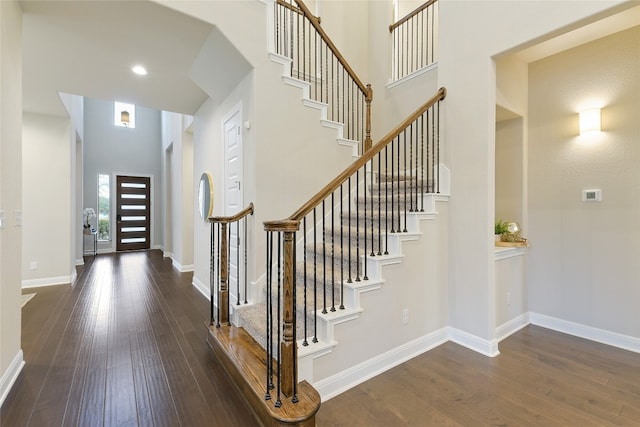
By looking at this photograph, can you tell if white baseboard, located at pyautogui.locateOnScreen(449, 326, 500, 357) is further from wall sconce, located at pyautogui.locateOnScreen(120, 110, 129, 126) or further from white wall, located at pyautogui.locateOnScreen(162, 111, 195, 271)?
wall sconce, located at pyautogui.locateOnScreen(120, 110, 129, 126)

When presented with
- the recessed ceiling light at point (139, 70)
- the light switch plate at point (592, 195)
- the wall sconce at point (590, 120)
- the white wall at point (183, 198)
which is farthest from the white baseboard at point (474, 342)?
the white wall at point (183, 198)

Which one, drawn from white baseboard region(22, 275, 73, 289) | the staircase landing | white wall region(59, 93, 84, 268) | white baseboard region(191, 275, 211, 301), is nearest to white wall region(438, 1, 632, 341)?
the staircase landing

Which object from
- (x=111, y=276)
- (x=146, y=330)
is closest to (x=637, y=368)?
(x=146, y=330)

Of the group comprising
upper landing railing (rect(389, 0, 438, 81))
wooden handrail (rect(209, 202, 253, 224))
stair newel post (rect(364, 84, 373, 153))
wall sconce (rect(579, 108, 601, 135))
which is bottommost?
wooden handrail (rect(209, 202, 253, 224))

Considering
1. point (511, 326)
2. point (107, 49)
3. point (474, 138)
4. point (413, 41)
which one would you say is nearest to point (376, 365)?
point (511, 326)

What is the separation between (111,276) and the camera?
5.62m

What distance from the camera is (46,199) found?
16.4 ft

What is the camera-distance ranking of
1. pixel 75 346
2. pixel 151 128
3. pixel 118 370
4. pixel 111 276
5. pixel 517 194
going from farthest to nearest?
pixel 151 128 → pixel 111 276 → pixel 517 194 → pixel 75 346 → pixel 118 370

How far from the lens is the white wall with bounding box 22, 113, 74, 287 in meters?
4.87

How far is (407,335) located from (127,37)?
378 centimetres

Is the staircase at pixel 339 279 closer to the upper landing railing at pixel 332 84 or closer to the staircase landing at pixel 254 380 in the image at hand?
the staircase landing at pixel 254 380

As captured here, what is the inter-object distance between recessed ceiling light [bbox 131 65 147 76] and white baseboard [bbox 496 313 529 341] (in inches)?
188

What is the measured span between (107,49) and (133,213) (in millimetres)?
7315

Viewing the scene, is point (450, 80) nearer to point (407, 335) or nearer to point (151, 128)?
point (407, 335)
